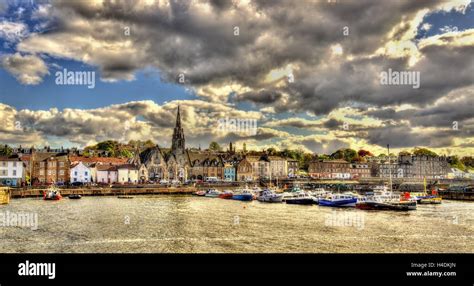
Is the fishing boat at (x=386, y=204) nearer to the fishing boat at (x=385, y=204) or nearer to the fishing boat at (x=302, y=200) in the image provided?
the fishing boat at (x=385, y=204)

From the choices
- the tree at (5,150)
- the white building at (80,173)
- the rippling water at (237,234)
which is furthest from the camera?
the tree at (5,150)

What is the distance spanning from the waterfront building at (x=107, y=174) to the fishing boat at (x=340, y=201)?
70.1 m

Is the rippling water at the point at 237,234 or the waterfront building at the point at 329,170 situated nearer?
the rippling water at the point at 237,234

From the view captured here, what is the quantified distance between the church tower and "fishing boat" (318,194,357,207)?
257 ft

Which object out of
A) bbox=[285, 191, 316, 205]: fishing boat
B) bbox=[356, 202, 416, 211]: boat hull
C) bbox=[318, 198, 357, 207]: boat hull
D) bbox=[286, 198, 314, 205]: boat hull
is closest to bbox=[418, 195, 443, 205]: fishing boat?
bbox=[356, 202, 416, 211]: boat hull

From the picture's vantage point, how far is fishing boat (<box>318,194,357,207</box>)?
6569 centimetres

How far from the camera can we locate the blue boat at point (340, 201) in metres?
65.7

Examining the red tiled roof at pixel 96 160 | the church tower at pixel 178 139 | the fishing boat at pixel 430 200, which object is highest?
the church tower at pixel 178 139

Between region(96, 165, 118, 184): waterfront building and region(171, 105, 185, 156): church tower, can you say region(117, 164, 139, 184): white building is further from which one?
region(171, 105, 185, 156): church tower

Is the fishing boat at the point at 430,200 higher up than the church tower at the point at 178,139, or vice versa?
the church tower at the point at 178,139

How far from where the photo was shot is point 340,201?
66.1 m

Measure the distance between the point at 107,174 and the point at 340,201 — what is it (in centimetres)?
7480

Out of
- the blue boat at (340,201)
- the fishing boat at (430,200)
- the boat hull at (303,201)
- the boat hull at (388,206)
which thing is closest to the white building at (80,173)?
the boat hull at (303,201)
